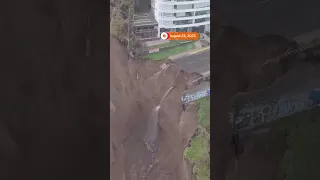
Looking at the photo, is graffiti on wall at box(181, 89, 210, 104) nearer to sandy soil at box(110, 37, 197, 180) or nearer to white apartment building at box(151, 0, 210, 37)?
sandy soil at box(110, 37, 197, 180)

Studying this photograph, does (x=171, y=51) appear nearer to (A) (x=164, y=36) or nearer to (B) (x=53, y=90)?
(A) (x=164, y=36)

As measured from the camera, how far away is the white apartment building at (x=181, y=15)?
3.82ft

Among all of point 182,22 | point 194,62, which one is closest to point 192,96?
point 194,62

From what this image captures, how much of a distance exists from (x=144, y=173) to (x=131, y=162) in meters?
0.05

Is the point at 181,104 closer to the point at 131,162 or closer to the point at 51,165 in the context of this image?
the point at 131,162

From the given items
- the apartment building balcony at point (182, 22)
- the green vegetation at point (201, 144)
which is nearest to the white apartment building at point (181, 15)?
the apartment building balcony at point (182, 22)

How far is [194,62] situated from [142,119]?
23 cm

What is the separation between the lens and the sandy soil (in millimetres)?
1175
